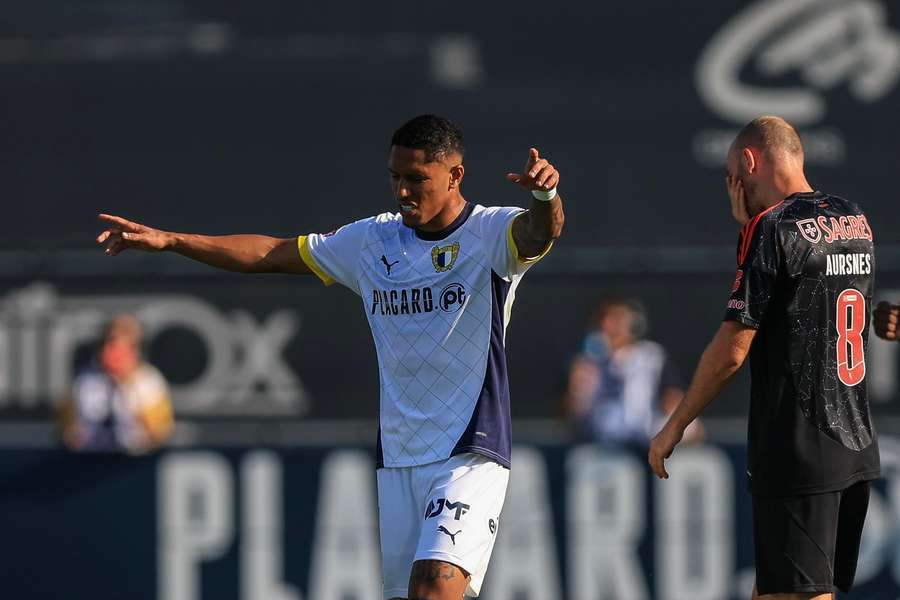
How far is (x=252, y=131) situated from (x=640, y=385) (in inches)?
140

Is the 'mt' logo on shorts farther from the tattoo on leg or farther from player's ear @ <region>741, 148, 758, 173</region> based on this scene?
player's ear @ <region>741, 148, 758, 173</region>

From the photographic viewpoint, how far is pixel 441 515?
16.8 ft

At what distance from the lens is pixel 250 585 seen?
772 cm

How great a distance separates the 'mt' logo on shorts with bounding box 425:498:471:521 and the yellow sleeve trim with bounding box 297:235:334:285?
962mm

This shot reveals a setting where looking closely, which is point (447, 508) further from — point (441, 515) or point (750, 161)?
point (750, 161)

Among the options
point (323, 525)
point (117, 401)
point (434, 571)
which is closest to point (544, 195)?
point (434, 571)

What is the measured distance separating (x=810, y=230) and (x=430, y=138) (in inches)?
50.0

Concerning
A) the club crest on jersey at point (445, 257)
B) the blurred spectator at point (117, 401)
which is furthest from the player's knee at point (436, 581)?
the blurred spectator at point (117, 401)

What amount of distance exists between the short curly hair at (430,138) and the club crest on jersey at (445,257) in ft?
0.97

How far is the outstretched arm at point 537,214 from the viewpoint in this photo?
4914 millimetres

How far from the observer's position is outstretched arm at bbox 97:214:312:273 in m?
5.49

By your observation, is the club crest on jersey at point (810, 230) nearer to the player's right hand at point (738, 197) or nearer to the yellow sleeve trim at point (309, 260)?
the player's right hand at point (738, 197)

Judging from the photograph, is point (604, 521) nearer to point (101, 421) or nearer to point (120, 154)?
point (101, 421)

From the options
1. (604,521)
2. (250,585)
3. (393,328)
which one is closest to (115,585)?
(250,585)
